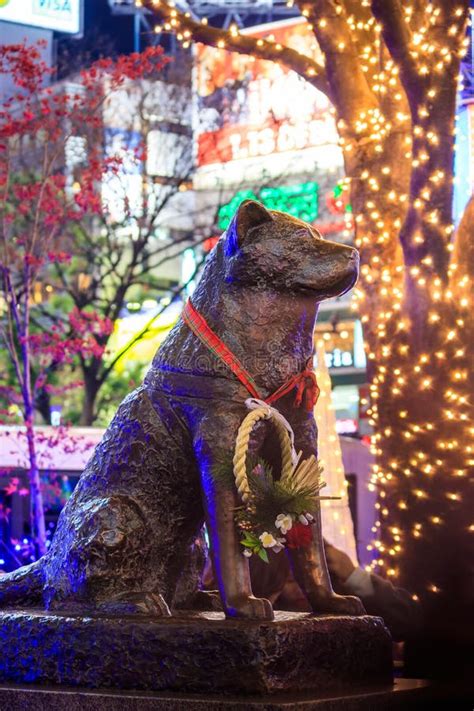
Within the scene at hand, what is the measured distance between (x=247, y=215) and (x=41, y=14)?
66.0 feet

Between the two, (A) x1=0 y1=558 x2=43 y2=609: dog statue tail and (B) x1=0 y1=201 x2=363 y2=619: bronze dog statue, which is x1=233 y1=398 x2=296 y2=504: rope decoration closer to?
(B) x1=0 y1=201 x2=363 y2=619: bronze dog statue

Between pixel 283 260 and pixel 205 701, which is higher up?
pixel 283 260

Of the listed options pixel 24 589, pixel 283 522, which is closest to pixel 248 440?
pixel 283 522

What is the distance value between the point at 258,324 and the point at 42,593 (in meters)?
0.91

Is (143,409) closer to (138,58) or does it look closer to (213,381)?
(213,381)

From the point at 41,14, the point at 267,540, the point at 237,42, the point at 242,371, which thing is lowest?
the point at 267,540

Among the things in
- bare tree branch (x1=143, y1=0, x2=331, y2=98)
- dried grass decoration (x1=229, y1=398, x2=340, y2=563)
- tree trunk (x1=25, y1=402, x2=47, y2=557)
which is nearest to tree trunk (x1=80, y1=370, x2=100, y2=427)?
tree trunk (x1=25, y1=402, x2=47, y2=557)

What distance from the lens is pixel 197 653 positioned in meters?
2.33

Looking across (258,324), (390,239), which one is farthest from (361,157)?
(258,324)

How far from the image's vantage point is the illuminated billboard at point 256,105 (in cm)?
→ 1794

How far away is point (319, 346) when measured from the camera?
8242 mm

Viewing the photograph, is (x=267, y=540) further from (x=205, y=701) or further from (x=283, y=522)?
(x=205, y=701)

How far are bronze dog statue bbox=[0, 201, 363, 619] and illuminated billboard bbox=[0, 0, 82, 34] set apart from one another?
64.8 ft

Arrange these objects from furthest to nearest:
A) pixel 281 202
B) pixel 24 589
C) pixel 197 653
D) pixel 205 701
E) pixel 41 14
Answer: pixel 41 14
pixel 281 202
pixel 24 589
pixel 197 653
pixel 205 701
